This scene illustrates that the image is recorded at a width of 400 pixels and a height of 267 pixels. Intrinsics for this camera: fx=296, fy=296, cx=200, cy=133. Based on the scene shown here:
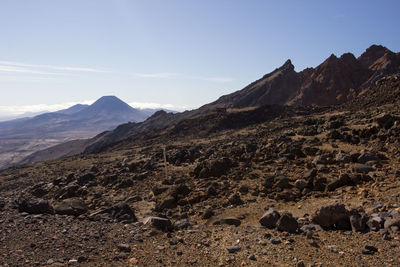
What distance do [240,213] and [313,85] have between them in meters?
67.4

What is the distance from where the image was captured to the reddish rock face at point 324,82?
207 feet

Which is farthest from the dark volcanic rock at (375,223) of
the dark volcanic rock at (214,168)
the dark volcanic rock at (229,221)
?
the dark volcanic rock at (214,168)

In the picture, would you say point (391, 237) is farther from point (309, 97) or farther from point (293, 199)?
point (309, 97)

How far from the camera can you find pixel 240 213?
8.61 meters

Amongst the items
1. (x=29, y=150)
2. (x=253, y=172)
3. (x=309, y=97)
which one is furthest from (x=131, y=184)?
(x=29, y=150)

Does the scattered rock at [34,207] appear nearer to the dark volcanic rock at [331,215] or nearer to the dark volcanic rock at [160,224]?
the dark volcanic rock at [160,224]

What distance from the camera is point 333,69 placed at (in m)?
69.1

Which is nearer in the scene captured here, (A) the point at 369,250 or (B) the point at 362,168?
(A) the point at 369,250

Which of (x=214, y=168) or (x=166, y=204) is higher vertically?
(x=214, y=168)

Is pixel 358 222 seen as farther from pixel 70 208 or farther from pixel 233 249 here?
pixel 70 208

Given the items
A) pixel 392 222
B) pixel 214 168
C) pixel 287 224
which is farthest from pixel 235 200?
pixel 392 222

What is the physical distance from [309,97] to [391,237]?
2617 inches

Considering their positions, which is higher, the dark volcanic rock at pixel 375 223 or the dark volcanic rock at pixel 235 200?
the dark volcanic rock at pixel 375 223

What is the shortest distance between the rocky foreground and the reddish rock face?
5389 cm
